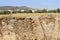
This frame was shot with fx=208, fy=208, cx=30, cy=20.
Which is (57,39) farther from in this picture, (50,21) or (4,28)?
(4,28)

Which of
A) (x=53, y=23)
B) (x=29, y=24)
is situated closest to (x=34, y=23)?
(x=29, y=24)

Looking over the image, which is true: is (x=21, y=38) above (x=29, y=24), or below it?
below

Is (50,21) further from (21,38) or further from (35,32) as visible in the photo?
(21,38)

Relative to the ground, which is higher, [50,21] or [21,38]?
[50,21]

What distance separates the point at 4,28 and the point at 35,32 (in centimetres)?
199

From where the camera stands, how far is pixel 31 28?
13133 millimetres

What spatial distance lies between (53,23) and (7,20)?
2939 millimetres

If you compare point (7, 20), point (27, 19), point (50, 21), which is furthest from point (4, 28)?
point (50, 21)

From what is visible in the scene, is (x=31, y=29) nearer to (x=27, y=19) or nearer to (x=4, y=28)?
(x=27, y=19)

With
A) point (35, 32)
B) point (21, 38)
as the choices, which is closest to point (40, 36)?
point (35, 32)

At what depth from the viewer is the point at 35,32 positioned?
514 inches

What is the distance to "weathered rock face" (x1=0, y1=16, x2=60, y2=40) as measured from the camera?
13.0 meters

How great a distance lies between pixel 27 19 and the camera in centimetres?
1309

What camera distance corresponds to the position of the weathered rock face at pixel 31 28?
513 inches
